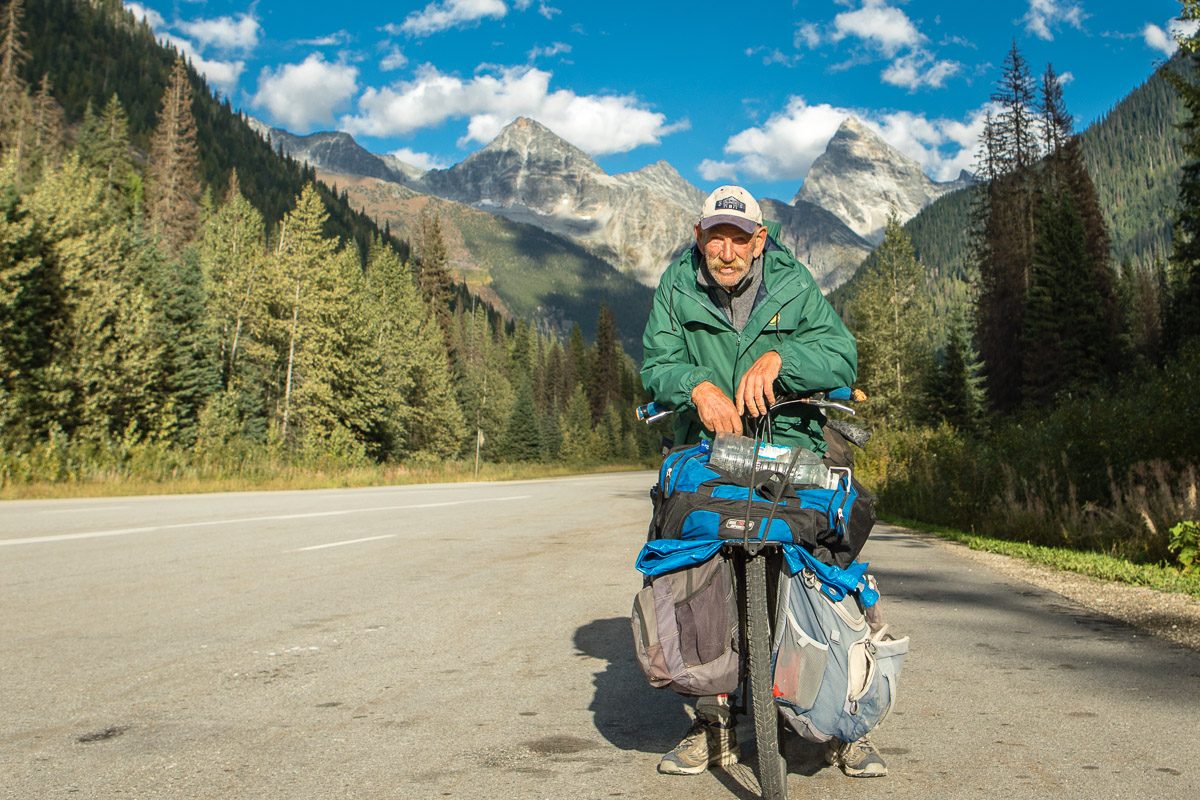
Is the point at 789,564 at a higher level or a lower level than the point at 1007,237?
lower

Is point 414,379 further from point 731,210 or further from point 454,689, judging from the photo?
point 731,210

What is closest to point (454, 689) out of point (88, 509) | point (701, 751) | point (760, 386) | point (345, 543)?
point (701, 751)

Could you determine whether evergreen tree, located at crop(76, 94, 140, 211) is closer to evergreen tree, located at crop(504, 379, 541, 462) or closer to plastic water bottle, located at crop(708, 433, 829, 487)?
evergreen tree, located at crop(504, 379, 541, 462)

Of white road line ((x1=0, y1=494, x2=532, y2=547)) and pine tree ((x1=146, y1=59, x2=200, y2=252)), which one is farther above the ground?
pine tree ((x1=146, y1=59, x2=200, y2=252))

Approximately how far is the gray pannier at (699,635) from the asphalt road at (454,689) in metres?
0.42

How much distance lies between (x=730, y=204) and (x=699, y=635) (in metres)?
1.60

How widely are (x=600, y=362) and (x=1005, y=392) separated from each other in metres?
82.4

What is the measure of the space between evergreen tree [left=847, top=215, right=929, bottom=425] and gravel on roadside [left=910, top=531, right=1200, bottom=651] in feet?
142

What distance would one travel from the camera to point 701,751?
340 centimetres

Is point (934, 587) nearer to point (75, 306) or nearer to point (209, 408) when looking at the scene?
point (75, 306)

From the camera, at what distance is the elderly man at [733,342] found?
129 inches

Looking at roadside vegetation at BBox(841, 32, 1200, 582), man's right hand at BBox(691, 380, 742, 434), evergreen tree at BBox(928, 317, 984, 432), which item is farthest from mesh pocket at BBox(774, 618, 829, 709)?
evergreen tree at BBox(928, 317, 984, 432)

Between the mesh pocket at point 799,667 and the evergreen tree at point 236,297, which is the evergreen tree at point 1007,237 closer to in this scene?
the evergreen tree at point 236,297

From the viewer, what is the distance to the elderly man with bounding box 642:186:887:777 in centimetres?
328
